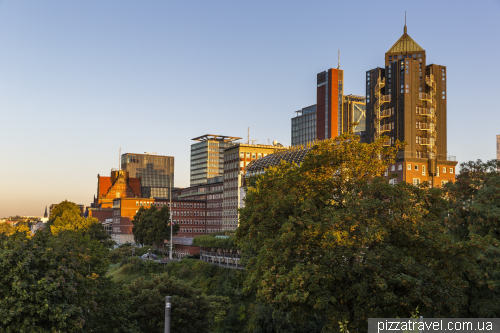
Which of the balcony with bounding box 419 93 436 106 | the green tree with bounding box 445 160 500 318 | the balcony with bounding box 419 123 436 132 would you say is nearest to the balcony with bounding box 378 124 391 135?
the balcony with bounding box 419 123 436 132

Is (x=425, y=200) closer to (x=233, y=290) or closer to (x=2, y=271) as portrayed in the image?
(x=2, y=271)

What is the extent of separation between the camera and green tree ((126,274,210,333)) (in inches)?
1470

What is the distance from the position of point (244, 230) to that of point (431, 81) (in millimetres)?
83674

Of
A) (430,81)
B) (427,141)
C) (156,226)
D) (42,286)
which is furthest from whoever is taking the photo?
(156,226)

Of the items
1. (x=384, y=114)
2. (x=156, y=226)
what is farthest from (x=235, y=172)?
(x=384, y=114)

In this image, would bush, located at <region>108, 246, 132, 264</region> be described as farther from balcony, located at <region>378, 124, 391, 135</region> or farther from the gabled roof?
the gabled roof

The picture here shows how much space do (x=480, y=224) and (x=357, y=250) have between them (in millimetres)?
17531

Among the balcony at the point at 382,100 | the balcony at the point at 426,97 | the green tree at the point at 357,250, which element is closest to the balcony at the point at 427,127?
the balcony at the point at 426,97

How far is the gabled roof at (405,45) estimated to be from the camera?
110 meters

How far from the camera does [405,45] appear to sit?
111m

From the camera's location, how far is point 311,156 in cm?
3148

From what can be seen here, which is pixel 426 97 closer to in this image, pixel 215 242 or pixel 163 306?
pixel 215 242

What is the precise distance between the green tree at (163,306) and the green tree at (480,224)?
2087 cm

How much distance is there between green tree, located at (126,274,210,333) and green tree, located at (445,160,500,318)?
20.9 m
